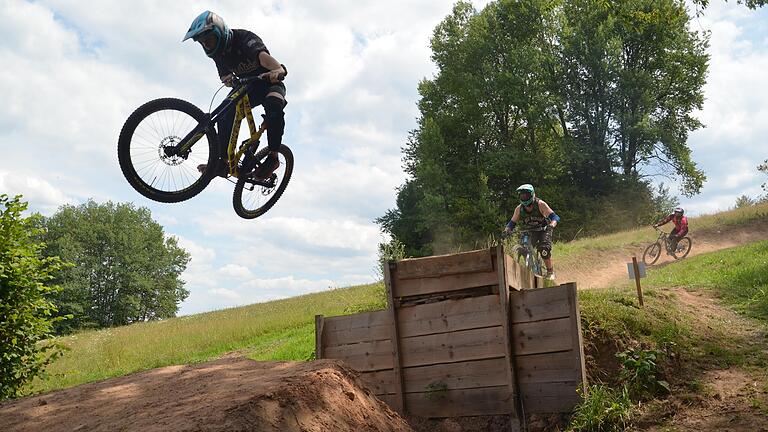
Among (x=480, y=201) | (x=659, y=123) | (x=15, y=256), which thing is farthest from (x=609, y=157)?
(x=15, y=256)

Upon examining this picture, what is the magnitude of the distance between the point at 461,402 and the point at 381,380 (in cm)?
131

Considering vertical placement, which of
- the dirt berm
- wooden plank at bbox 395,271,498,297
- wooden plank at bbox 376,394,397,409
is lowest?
wooden plank at bbox 376,394,397,409

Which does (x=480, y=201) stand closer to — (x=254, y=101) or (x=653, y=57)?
(x=653, y=57)

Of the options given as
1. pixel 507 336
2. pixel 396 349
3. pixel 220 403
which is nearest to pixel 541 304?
pixel 507 336

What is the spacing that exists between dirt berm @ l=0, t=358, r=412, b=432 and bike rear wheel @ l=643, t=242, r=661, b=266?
18071 mm

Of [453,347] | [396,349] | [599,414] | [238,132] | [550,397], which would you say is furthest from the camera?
[396,349]

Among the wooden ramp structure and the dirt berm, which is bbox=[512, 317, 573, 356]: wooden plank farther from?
the dirt berm

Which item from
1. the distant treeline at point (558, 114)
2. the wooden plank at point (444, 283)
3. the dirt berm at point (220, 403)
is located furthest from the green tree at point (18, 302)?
the distant treeline at point (558, 114)

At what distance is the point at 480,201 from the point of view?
35031 millimetres

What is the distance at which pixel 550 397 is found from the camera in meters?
8.52

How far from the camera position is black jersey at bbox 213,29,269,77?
5621 mm

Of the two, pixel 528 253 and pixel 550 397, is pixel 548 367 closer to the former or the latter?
pixel 550 397

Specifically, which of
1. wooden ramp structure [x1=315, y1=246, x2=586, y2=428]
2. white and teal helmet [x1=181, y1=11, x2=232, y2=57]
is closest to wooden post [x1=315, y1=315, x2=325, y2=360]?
wooden ramp structure [x1=315, y1=246, x2=586, y2=428]

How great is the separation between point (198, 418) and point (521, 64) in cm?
3605
